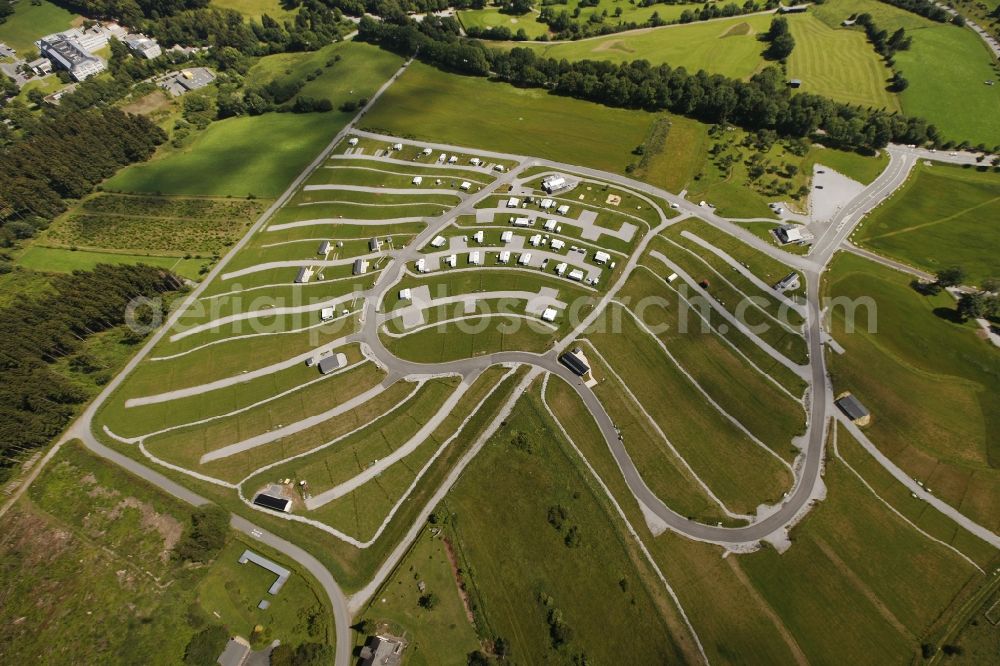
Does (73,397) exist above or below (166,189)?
below

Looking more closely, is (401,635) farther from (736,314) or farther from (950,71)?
(950,71)

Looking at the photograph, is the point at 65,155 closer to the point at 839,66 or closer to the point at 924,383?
the point at 924,383

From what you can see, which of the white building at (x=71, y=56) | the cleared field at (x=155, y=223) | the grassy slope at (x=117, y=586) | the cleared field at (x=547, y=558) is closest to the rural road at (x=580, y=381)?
the grassy slope at (x=117, y=586)

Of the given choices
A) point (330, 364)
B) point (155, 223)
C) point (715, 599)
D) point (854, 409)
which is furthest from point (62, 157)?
point (854, 409)

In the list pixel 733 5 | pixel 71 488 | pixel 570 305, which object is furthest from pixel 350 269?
pixel 733 5

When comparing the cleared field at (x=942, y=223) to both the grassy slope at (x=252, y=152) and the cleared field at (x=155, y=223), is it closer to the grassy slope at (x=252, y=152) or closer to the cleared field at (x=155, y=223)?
the grassy slope at (x=252, y=152)

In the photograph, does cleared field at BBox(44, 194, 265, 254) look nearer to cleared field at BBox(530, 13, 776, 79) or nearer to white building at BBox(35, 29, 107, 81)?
white building at BBox(35, 29, 107, 81)

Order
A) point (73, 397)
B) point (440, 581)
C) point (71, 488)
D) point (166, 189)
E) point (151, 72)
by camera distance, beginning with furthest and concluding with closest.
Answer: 1. point (151, 72)
2. point (166, 189)
3. point (73, 397)
4. point (71, 488)
5. point (440, 581)
